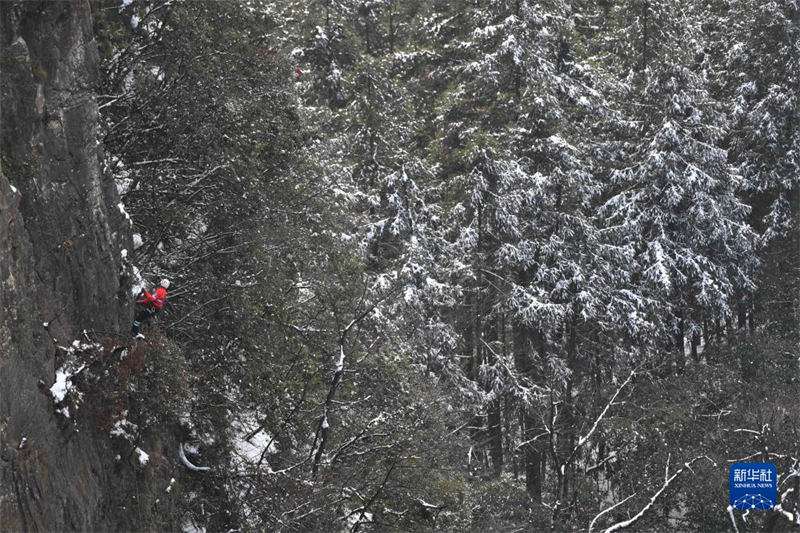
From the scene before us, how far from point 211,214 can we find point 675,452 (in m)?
11.9

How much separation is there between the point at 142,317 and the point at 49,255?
53.5 inches

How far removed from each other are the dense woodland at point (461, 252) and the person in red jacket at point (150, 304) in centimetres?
22

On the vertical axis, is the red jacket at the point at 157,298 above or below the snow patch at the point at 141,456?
above

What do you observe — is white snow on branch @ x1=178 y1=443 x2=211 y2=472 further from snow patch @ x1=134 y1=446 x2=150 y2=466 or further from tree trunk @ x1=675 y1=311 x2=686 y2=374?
tree trunk @ x1=675 y1=311 x2=686 y2=374

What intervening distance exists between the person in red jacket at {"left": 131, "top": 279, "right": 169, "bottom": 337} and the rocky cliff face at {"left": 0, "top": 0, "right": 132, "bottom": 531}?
0.12 m

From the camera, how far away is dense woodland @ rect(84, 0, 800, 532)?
964 cm

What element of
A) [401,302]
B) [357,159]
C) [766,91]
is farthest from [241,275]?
[766,91]

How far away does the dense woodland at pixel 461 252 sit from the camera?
9641 mm

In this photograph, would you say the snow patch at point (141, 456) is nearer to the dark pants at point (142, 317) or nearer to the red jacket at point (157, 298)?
the dark pants at point (142, 317)

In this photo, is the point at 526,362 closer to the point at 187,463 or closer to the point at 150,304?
the point at 187,463

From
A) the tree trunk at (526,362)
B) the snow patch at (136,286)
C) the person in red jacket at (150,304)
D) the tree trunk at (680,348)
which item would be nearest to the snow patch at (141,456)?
the person in red jacket at (150,304)

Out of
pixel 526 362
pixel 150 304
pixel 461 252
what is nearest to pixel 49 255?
pixel 150 304

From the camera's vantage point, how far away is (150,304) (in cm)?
761

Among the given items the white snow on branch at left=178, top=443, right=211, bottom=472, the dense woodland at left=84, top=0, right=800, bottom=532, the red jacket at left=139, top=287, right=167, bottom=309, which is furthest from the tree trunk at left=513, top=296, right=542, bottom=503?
the red jacket at left=139, top=287, right=167, bottom=309
